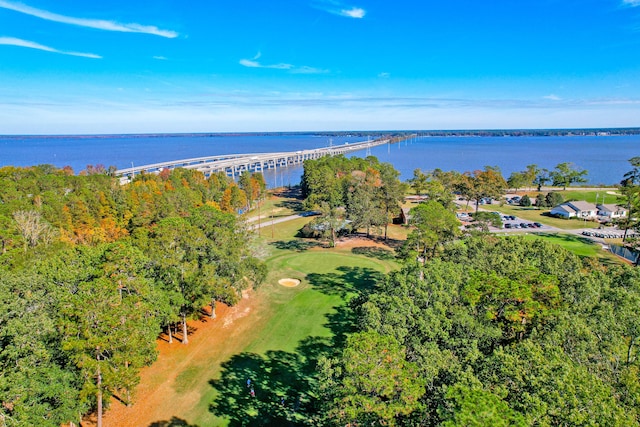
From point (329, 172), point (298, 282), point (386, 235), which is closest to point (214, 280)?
point (298, 282)

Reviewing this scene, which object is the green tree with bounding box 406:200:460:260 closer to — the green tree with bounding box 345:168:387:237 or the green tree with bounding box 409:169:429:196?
the green tree with bounding box 345:168:387:237

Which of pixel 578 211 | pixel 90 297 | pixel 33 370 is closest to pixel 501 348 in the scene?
pixel 90 297

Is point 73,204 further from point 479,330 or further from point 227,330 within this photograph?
point 479,330

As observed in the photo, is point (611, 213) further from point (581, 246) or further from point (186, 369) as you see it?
point (186, 369)

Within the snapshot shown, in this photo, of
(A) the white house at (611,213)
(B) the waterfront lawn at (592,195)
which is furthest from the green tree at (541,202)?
(A) the white house at (611,213)

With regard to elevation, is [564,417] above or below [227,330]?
above
